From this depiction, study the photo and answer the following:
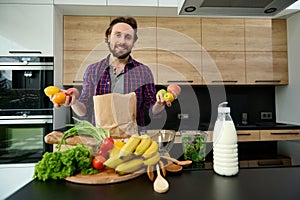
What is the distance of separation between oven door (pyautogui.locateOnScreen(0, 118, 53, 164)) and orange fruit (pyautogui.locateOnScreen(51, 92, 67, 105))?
1268 millimetres

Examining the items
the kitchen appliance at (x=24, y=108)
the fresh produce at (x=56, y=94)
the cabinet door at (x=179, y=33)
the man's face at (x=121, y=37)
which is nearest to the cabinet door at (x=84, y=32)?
the kitchen appliance at (x=24, y=108)

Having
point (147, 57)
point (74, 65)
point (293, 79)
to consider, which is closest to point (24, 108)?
point (74, 65)

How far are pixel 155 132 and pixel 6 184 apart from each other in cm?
173

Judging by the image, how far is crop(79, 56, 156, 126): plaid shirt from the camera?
4.40 ft

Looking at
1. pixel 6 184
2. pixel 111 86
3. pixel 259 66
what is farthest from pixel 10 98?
pixel 259 66

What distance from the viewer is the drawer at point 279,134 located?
2.07 meters

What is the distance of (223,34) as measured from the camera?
2.28m

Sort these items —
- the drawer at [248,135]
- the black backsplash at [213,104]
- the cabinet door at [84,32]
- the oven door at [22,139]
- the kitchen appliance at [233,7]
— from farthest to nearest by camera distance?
1. the black backsplash at [213,104]
2. the cabinet door at [84,32]
3. the drawer at [248,135]
4. the oven door at [22,139]
5. the kitchen appliance at [233,7]

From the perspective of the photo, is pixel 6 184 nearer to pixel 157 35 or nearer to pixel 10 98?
pixel 10 98

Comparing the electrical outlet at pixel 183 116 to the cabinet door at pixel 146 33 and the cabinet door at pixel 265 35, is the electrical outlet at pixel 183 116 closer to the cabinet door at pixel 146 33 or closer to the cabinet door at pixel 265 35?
the cabinet door at pixel 146 33

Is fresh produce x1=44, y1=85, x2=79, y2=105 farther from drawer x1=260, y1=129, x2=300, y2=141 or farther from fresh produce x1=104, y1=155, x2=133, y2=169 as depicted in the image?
drawer x1=260, y1=129, x2=300, y2=141

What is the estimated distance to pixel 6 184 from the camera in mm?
1840

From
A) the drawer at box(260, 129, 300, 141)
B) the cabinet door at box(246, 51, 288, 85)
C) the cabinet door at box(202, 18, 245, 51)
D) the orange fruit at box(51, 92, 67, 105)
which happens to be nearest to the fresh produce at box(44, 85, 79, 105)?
the orange fruit at box(51, 92, 67, 105)

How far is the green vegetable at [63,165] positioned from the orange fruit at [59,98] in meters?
0.20
